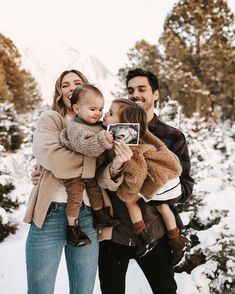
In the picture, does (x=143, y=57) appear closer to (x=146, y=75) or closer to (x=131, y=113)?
(x=146, y=75)

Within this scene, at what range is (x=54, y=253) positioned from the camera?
6.57ft

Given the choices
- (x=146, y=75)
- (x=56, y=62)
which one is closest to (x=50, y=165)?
(x=146, y=75)

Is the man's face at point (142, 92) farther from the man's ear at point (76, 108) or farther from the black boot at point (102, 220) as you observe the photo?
the black boot at point (102, 220)

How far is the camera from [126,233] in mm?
2139

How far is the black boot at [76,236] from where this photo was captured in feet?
6.39

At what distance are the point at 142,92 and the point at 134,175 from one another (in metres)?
0.69

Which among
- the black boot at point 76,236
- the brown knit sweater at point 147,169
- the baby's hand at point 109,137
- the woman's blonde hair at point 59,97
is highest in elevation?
the woman's blonde hair at point 59,97

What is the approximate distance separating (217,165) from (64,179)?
22.7ft

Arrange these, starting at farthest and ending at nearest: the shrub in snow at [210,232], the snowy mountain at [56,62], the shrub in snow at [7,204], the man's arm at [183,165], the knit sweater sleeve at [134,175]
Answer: the snowy mountain at [56,62], the shrub in snow at [7,204], the shrub in snow at [210,232], the man's arm at [183,165], the knit sweater sleeve at [134,175]

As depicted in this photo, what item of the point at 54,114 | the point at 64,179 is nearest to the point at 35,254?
the point at 64,179

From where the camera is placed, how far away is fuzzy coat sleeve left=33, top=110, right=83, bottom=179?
6.13ft

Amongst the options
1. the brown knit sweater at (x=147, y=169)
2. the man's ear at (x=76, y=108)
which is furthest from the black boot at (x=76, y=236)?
the man's ear at (x=76, y=108)

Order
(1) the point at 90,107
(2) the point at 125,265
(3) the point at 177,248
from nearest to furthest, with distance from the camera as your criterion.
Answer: (1) the point at 90,107 < (3) the point at 177,248 < (2) the point at 125,265

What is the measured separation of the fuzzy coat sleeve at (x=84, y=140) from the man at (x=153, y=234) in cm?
40
